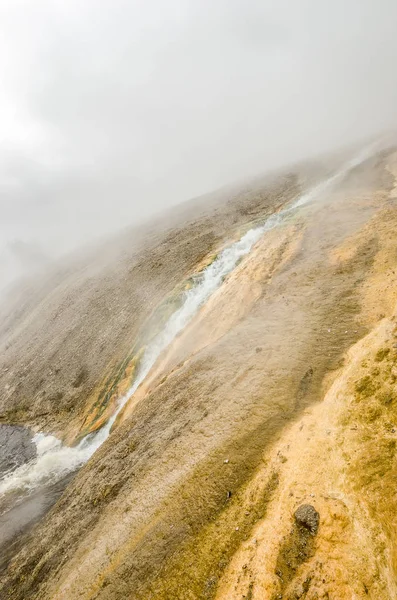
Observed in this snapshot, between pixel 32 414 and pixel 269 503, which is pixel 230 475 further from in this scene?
pixel 32 414

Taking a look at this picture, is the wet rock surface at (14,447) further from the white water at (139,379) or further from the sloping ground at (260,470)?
the sloping ground at (260,470)

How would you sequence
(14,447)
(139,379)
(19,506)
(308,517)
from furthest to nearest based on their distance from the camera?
(14,447) < (139,379) < (19,506) < (308,517)

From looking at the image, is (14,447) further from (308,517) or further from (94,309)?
(308,517)

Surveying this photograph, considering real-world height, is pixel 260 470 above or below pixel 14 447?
above

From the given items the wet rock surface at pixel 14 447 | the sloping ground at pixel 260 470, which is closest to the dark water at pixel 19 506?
the wet rock surface at pixel 14 447

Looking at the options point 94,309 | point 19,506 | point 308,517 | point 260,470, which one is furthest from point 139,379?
point 308,517

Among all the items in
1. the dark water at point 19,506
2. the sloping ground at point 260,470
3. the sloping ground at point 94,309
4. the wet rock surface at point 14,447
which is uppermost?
the sloping ground at point 94,309

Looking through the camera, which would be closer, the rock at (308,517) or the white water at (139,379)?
the rock at (308,517)

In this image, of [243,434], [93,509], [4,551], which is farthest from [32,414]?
[243,434]
